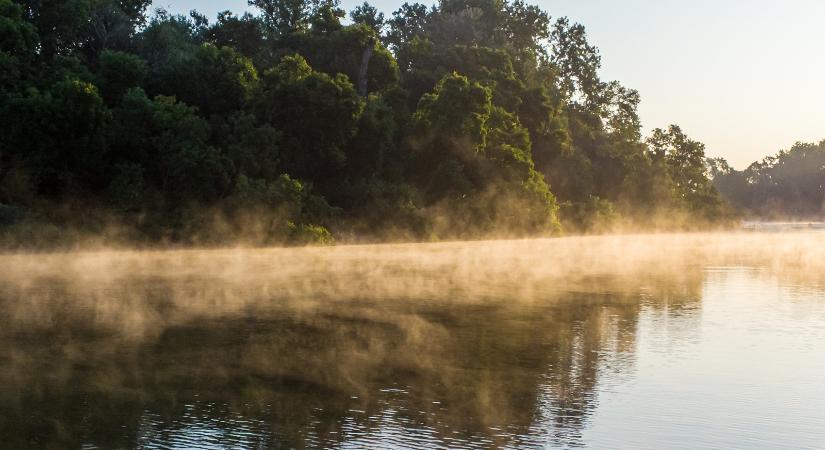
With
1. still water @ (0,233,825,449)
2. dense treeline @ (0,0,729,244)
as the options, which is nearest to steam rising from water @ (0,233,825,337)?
still water @ (0,233,825,449)

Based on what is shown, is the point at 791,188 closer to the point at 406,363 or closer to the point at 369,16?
the point at 369,16

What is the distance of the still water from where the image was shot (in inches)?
344

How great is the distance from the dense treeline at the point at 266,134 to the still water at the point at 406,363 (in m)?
18.0

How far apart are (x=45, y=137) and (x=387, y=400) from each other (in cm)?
3573

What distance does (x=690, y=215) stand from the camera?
98125mm

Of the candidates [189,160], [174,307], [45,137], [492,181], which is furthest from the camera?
[492,181]

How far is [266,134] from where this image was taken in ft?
168

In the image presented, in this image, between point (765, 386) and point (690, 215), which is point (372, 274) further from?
point (690, 215)

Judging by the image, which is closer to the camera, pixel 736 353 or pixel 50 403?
pixel 50 403

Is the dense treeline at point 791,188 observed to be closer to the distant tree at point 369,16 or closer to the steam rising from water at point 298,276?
the distant tree at point 369,16

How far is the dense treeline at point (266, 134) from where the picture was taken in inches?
1715

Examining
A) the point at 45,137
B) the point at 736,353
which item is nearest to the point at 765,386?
the point at 736,353

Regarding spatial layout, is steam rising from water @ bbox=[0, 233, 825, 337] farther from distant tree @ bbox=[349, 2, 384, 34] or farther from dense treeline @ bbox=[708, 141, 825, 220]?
dense treeline @ bbox=[708, 141, 825, 220]

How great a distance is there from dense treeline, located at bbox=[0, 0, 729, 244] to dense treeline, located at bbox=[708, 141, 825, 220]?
109 metres
